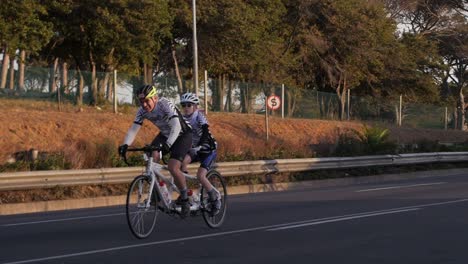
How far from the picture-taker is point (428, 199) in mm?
16625

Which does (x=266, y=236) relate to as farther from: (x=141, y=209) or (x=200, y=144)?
(x=141, y=209)

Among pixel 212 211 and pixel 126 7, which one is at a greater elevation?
pixel 126 7

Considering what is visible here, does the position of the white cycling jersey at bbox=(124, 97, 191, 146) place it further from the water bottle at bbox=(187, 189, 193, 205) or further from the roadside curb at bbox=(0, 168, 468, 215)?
the roadside curb at bbox=(0, 168, 468, 215)

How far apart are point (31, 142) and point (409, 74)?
33.3 metres

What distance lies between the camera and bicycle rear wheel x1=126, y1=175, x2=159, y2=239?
10281mm

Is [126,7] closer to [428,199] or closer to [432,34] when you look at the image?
[428,199]

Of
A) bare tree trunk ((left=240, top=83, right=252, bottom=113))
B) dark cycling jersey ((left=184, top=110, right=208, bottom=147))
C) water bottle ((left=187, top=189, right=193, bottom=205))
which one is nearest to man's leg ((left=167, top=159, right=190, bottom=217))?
water bottle ((left=187, top=189, right=193, bottom=205))

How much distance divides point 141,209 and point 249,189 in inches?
414

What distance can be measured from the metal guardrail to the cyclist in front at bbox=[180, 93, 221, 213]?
223 inches

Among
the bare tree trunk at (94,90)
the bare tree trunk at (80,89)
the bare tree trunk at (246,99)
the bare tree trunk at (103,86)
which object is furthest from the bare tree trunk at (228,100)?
the bare tree trunk at (80,89)

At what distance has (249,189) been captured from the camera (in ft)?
68.0

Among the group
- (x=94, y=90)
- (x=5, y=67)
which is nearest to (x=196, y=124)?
(x=94, y=90)

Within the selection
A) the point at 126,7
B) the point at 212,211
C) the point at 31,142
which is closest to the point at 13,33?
the point at 126,7

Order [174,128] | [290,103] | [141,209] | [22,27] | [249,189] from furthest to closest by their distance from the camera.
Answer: [290,103] < [22,27] < [249,189] < [174,128] < [141,209]
